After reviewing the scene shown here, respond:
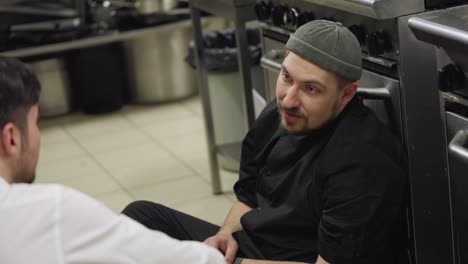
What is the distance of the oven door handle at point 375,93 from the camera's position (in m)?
2.07

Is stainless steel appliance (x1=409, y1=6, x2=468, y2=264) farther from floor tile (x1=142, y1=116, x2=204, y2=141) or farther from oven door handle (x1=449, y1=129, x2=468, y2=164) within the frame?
floor tile (x1=142, y1=116, x2=204, y2=141)

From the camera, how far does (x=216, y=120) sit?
371 cm

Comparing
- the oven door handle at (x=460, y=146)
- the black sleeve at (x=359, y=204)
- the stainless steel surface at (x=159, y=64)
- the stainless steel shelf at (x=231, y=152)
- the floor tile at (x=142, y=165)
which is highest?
the oven door handle at (x=460, y=146)

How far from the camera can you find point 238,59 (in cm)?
301

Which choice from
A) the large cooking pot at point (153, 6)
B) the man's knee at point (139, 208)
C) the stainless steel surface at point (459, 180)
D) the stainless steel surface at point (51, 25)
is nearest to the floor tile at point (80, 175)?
the stainless steel surface at point (51, 25)

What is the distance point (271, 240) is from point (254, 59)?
1.45 metres

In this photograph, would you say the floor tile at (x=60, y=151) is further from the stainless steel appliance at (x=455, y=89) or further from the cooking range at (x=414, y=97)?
the stainless steel appliance at (x=455, y=89)

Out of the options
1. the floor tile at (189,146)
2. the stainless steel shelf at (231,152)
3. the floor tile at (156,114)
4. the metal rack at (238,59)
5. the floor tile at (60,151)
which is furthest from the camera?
the floor tile at (156,114)

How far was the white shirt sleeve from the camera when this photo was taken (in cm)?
124

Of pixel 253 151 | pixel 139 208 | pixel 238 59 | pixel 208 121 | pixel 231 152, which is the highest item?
pixel 238 59

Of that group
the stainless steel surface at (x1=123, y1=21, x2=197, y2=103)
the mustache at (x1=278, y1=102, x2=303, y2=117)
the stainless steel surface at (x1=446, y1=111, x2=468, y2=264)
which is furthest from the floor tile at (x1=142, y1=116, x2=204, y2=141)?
the stainless steel surface at (x1=446, y1=111, x2=468, y2=264)

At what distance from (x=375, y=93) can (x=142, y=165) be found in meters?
2.00

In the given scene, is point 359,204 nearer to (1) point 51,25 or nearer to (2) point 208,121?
(2) point 208,121

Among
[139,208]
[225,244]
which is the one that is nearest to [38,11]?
[139,208]
